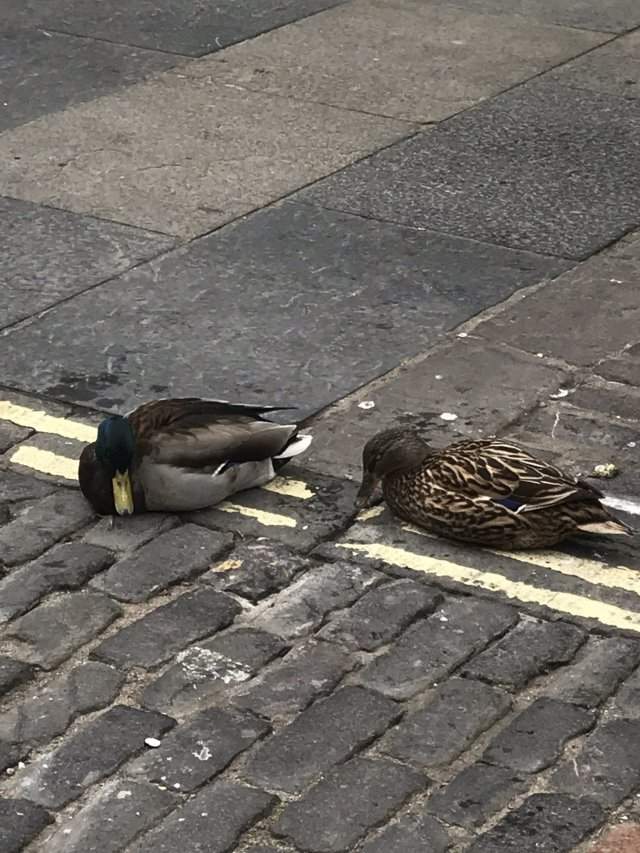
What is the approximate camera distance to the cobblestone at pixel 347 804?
193 inches

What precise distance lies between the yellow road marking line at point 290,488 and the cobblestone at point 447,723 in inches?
53.3

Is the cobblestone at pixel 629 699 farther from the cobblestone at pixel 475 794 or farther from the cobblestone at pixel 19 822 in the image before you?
the cobblestone at pixel 19 822

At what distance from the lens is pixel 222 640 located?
5.84m

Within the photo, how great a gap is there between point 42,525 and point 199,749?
1552 millimetres

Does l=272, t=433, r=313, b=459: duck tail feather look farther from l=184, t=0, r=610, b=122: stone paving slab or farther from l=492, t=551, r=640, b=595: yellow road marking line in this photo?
l=184, t=0, r=610, b=122: stone paving slab

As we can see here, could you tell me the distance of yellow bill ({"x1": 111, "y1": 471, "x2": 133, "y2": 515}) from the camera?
6461 millimetres

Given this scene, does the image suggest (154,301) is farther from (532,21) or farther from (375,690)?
(532,21)

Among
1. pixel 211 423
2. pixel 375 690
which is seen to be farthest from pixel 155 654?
pixel 211 423

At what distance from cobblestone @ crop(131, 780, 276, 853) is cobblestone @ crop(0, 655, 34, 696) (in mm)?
843

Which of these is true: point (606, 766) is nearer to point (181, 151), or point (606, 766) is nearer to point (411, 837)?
point (411, 837)

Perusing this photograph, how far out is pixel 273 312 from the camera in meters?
8.30

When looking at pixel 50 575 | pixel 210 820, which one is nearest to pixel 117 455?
pixel 50 575

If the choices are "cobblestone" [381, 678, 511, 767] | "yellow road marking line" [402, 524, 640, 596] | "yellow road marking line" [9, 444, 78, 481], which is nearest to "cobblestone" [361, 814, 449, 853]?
"cobblestone" [381, 678, 511, 767]

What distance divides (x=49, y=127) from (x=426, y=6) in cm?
373
